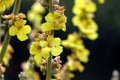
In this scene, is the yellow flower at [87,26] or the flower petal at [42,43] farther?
the yellow flower at [87,26]

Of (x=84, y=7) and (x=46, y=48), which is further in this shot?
(x=84, y=7)

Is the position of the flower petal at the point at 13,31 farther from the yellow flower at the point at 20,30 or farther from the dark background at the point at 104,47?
the dark background at the point at 104,47

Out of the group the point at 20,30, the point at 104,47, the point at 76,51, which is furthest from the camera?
the point at 104,47

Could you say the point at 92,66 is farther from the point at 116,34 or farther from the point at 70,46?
the point at 70,46

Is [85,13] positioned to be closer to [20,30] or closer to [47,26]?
[20,30]

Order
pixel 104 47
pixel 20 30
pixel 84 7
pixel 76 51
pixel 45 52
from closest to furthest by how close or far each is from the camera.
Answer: pixel 45 52
pixel 20 30
pixel 84 7
pixel 76 51
pixel 104 47

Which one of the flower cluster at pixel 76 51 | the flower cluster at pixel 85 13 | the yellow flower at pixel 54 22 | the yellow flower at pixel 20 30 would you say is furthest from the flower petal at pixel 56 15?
the flower cluster at pixel 76 51

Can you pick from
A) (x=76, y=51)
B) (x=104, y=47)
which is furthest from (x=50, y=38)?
(x=104, y=47)
